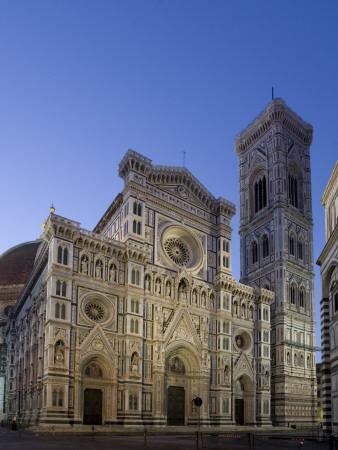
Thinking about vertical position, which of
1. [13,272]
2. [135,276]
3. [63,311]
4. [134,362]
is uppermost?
[13,272]

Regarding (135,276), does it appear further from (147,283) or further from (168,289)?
(168,289)

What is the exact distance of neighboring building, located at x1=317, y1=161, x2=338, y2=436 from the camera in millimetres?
24897

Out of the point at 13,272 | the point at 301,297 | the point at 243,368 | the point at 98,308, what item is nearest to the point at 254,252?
the point at 301,297

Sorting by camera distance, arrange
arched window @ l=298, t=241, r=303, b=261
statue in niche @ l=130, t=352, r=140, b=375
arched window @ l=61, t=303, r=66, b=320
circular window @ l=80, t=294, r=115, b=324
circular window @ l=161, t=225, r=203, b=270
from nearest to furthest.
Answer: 1. arched window @ l=61, t=303, r=66, b=320
2. circular window @ l=80, t=294, r=115, b=324
3. statue in niche @ l=130, t=352, r=140, b=375
4. circular window @ l=161, t=225, r=203, b=270
5. arched window @ l=298, t=241, r=303, b=261

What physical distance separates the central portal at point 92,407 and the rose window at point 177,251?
48.9 feet

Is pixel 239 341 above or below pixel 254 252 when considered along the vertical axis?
below

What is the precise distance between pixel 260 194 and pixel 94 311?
109 feet

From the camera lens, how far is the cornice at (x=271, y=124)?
216 feet

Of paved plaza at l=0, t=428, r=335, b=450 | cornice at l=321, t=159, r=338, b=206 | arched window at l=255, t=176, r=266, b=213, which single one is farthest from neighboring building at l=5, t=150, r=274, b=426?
cornice at l=321, t=159, r=338, b=206

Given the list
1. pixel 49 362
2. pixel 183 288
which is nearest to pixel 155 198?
pixel 183 288

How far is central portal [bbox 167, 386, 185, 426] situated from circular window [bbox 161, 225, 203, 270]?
1159cm

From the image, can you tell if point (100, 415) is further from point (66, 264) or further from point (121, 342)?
point (66, 264)

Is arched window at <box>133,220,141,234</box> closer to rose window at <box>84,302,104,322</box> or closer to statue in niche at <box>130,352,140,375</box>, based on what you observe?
rose window at <box>84,302,104,322</box>

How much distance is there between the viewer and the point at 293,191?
65.4 m
